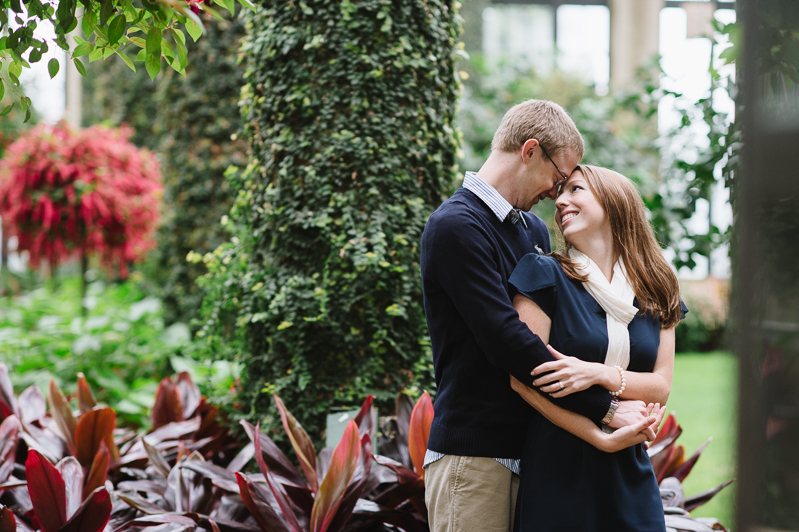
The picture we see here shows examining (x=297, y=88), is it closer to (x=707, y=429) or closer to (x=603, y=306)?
(x=603, y=306)

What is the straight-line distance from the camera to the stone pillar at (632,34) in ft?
51.9

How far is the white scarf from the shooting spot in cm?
167

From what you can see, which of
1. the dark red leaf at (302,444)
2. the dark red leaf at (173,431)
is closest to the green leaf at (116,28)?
the dark red leaf at (302,444)

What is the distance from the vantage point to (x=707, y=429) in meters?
6.29

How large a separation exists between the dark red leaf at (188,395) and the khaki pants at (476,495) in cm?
235

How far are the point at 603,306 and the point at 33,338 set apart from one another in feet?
19.1

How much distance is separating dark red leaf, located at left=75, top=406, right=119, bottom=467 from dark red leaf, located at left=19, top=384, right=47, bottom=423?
2.37ft

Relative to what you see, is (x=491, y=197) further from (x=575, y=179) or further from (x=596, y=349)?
(x=596, y=349)

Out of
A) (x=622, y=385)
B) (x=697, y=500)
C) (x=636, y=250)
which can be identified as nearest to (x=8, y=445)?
(x=622, y=385)

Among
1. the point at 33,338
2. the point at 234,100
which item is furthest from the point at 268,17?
the point at 33,338

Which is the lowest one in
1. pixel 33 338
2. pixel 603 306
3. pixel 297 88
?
pixel 33 338

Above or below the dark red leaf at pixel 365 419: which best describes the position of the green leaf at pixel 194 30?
above

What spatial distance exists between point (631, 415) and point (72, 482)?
86.1 inches

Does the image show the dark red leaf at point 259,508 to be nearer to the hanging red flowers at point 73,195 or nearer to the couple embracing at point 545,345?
the couple embracing at point 545,345
